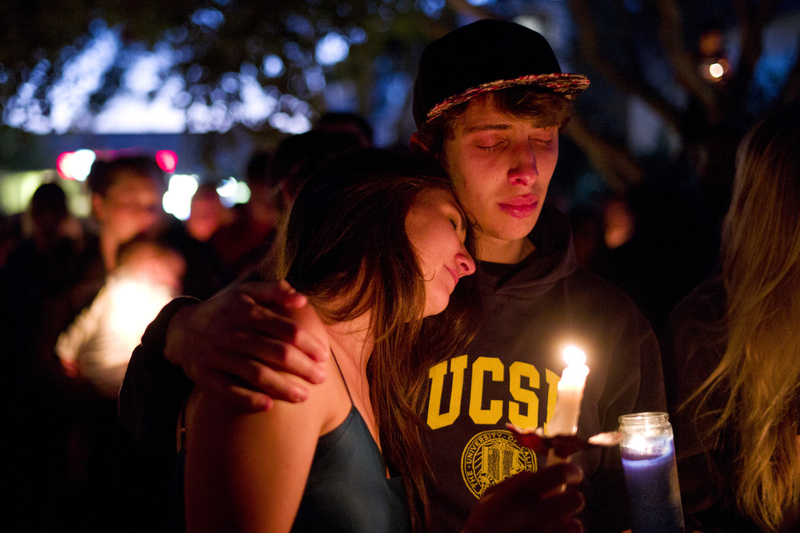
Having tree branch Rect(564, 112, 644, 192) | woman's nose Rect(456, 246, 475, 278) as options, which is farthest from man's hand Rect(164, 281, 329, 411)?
tree branch Rect(564, 112, 644, 192)

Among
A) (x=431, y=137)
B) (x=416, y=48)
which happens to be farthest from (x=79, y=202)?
(x=431, y=137)

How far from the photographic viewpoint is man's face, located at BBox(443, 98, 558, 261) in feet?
8.45

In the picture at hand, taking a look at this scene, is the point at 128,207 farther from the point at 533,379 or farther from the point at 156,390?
the point at 533,379

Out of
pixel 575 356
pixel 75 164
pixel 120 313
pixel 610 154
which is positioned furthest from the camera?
pixel 75 164

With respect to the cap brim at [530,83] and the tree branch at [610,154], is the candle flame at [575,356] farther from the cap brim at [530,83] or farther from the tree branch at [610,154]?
the tree branch at [610,154]

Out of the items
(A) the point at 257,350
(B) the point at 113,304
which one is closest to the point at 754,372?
(A) the point at 257,350

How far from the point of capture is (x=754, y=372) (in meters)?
2.63

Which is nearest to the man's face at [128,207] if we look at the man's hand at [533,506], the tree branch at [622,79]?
the man's hand at [533,506]

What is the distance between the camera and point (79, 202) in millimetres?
25453

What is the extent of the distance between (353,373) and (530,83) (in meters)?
1.27

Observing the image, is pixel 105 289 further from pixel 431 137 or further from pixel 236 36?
pixel 236 36

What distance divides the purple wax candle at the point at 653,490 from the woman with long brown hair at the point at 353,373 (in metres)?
0.69

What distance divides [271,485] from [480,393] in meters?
1.13

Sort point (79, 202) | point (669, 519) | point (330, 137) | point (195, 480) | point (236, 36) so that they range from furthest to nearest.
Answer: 1. point (79, 202)
2. point (236, 36)
3. point (330, 137)
4. point (669, 519)
5. point (195, 480)
